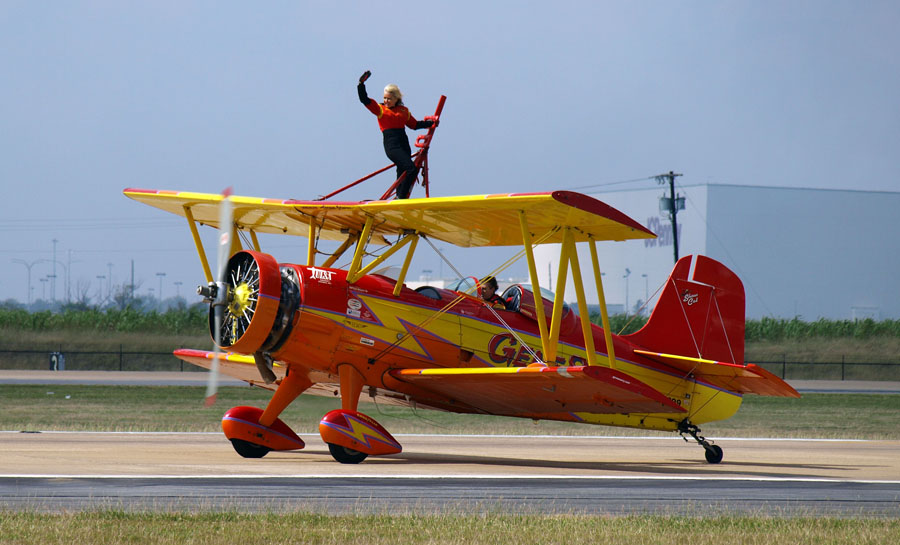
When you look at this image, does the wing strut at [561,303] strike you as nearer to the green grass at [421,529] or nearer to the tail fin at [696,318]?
the tail fin at [696,318]

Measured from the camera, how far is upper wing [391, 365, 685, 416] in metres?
12.8

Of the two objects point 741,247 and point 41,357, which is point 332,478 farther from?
point 741,247

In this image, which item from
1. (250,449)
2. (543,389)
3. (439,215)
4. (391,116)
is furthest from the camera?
(391,116)

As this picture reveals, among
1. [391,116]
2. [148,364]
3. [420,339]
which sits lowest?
[148,364]

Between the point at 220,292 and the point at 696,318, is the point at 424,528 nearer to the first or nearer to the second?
the point at 220,292

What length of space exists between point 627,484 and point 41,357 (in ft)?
140

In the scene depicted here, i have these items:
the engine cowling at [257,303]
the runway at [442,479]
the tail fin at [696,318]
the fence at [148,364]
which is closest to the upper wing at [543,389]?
the runway at [442,479]

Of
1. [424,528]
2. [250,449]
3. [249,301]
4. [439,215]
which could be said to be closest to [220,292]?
[249,301]

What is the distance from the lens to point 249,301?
13.2 metres

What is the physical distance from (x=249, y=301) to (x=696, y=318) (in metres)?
7.46

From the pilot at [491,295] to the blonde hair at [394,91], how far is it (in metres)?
2.91

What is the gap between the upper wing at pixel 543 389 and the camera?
12.8 metres

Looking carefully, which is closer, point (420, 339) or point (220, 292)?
point (220, 292)

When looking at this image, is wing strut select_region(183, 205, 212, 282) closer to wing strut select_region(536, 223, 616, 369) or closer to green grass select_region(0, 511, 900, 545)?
wing strut select_region(536, 223, 616, 369)
